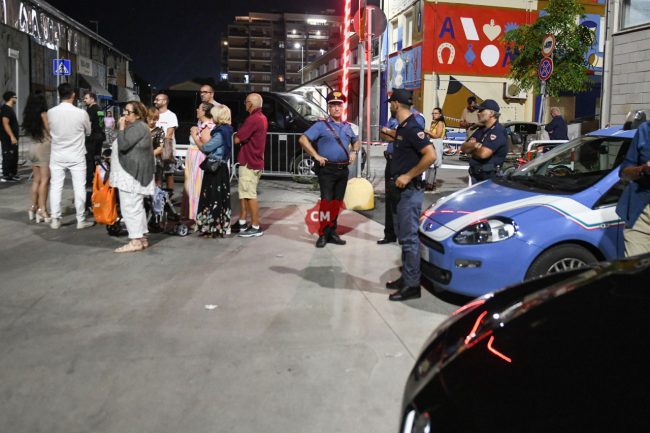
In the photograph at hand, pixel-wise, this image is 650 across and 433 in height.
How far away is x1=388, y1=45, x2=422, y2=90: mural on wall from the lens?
32562mm

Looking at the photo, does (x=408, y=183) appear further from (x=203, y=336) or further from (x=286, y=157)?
(x=286, y=157)

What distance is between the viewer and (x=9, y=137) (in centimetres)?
1333

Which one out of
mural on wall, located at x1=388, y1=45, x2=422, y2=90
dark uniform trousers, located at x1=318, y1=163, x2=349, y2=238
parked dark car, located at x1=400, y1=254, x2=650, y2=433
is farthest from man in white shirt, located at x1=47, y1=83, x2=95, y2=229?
mural on wall, located at x1=388, y1=45, x2=422, y2=90

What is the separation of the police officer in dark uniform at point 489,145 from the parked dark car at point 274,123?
808 cm

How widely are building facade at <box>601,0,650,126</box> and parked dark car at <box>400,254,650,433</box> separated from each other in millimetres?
12291

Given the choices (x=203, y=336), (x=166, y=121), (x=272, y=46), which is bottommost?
(x=203, y=336)

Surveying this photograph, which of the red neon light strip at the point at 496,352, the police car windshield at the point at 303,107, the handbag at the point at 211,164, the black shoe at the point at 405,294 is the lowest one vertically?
the black shoe at the point at 405,294

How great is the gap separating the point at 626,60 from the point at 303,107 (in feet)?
24.7

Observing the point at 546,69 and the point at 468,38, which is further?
the point at 468,38

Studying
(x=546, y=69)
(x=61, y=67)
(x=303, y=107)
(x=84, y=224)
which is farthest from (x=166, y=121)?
(x=61, y=67)

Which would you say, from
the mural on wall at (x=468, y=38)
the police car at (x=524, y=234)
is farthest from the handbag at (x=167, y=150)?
the mural on wall at (x=468, y=38)

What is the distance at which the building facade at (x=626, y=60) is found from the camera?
13.2 meters

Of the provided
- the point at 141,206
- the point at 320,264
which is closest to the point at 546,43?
the point at 320,264

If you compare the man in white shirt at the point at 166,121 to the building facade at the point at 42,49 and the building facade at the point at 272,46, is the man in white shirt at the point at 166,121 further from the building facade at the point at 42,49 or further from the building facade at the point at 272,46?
the building facade at the point at 272,46
